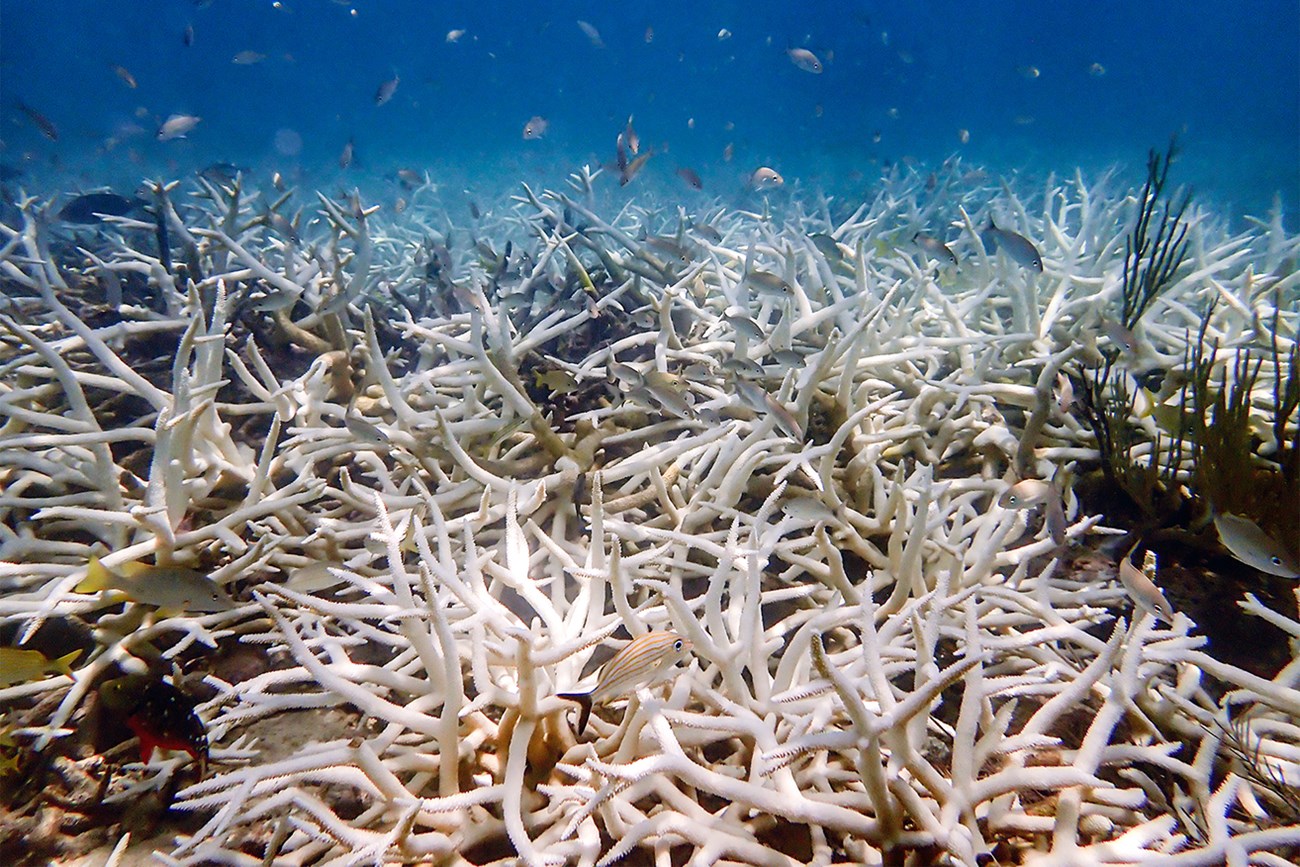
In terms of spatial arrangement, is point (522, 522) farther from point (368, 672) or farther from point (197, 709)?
point (197, 709)

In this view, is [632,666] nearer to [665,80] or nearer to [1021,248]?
[1021,248]

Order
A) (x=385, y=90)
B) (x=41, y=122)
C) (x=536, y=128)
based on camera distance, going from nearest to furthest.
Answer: (x=41, y=122) → (x=536, y=128) → (x=385, y=90)

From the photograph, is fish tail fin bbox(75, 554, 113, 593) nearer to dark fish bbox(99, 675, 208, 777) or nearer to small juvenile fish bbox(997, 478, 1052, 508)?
dark fish bbox(99, 675, 208, 777)

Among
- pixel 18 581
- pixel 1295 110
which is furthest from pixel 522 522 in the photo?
pixel 1295 110

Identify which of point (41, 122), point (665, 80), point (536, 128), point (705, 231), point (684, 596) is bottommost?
point (684, 596)

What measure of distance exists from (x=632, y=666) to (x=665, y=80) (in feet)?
297

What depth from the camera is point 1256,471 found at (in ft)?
7.25

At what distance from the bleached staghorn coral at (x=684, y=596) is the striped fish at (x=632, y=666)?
7 cm

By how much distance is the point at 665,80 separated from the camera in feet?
262

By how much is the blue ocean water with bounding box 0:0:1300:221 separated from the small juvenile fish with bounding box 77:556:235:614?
34.6 meters

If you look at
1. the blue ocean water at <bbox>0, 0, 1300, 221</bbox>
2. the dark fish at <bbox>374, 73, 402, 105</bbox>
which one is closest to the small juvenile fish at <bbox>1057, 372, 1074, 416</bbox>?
the dark fish at <bbox>374, 73, 402, 105</bbox>

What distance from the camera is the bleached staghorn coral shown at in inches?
49.9

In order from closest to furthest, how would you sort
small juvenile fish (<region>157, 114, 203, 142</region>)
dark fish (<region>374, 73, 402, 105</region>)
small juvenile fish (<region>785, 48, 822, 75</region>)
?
small juvenile fish (<region>157, 114, 203, 142</region>) < dark fish (<region>374, 73, 402, 105</region>) < small juvenile fish (<region>785, 48, 822, 75</region>)

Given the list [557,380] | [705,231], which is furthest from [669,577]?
[705,231]
